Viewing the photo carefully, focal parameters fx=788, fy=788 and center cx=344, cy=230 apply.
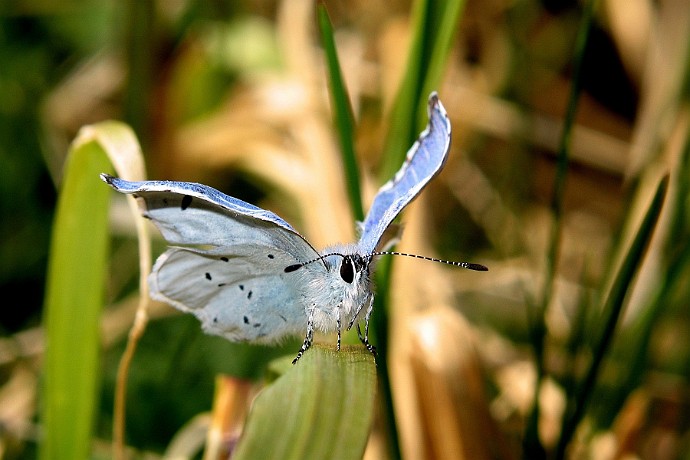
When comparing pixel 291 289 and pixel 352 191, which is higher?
pixel 352 191

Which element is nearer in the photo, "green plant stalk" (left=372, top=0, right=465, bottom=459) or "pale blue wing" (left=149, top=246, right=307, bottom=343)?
"green plant stalk" (left=372, top=0, right=465, bottom=459)

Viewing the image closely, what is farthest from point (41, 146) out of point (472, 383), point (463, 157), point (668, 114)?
point (668, 114)

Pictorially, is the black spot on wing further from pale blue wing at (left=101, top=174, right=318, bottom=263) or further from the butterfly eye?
the butterfly eye

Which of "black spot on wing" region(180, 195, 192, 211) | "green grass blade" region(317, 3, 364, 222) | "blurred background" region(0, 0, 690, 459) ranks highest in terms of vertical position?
"green grass blade" region(317, 3, 364, 222)

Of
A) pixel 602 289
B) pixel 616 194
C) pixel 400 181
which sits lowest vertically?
pixel 616 194

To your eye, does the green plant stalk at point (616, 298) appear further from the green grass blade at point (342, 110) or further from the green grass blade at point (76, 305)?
the green grass blade at point (76, 305)

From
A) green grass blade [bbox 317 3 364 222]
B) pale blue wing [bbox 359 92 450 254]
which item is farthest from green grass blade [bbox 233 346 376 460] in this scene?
green grass blade [bbox 317 3 364 222]

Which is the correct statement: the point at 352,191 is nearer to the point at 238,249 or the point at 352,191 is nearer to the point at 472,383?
the point at 238,249
